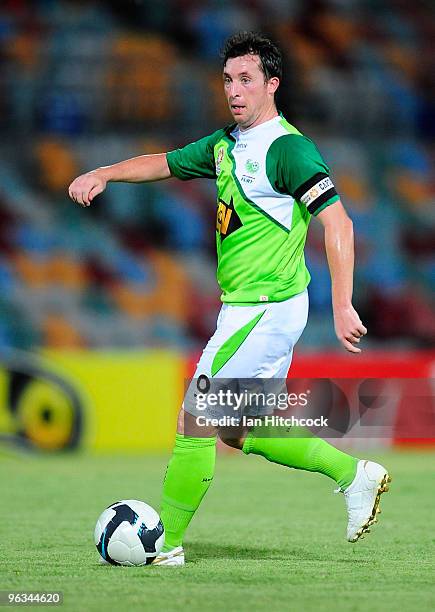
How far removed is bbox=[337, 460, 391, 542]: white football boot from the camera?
16.1ft

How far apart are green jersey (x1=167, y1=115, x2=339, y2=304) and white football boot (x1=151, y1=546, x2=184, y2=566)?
1.05 m

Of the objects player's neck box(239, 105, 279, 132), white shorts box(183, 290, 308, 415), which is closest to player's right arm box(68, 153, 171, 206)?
player's neck box(239, 105, 279, 132)

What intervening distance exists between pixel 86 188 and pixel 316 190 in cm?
95

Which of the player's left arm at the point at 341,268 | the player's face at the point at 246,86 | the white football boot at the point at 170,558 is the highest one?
the player's face at the point at 246,86

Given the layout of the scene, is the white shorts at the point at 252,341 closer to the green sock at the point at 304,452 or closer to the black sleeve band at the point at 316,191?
the green sock at the point at 304,452

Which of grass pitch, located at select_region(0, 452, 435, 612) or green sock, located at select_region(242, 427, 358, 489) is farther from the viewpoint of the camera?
green sock, located at select_region(242, 427, 358, 489)

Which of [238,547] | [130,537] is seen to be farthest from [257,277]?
[238,547]

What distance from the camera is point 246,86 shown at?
4.85 meters

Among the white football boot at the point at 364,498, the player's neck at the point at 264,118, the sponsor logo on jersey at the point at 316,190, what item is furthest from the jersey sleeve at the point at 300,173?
the white football boot at the point at 364,498

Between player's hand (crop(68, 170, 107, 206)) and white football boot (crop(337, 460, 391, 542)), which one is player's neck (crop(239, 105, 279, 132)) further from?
white football boot (crop(337, 460, 391, 542))

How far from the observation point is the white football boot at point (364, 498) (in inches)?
194

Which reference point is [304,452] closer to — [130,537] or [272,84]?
[130,537]

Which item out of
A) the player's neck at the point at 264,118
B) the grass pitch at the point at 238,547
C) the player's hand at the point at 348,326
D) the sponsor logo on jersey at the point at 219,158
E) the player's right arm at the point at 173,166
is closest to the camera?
the grass pitch at the point at 238,547

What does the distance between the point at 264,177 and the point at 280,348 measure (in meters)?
0.71
